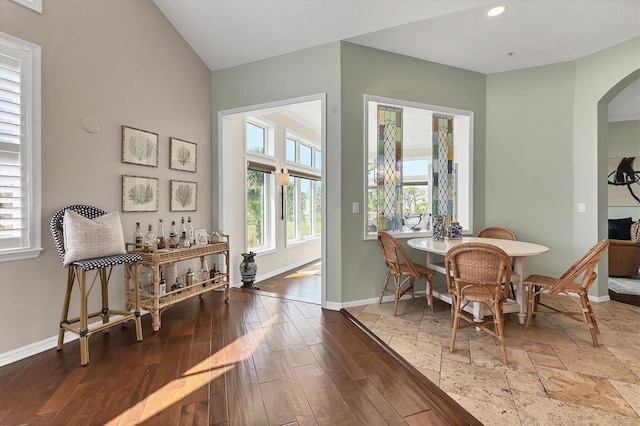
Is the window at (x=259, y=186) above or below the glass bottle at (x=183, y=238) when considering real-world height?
above

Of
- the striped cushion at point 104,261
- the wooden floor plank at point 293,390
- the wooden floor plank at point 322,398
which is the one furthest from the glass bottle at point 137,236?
the wooden floor plank at point 322,398

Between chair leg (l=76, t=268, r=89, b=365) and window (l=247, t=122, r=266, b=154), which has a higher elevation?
window (l=247, t=122, r=266, b=154)

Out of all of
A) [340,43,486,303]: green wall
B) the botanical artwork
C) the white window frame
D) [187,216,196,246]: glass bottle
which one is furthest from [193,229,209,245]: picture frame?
the botanical artwork

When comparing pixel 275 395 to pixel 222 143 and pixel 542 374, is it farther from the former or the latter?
pixel 222 143

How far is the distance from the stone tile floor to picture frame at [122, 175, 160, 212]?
2489mm

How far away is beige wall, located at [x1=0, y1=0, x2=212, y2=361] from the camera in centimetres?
233

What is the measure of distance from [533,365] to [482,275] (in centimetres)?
72

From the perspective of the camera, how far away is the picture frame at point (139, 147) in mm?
3016

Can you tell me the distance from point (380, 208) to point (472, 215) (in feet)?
4.56

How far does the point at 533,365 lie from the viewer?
223 cm

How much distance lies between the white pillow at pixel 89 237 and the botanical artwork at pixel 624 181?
27.6ft

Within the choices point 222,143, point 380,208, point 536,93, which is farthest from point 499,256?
point 222,143

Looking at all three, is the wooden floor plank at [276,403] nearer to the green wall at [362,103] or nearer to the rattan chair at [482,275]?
the rattan chair at [482,275]

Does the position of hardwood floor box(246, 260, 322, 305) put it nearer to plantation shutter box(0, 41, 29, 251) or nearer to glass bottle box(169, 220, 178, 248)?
glass bottle box(169, 220, 178, 248)
